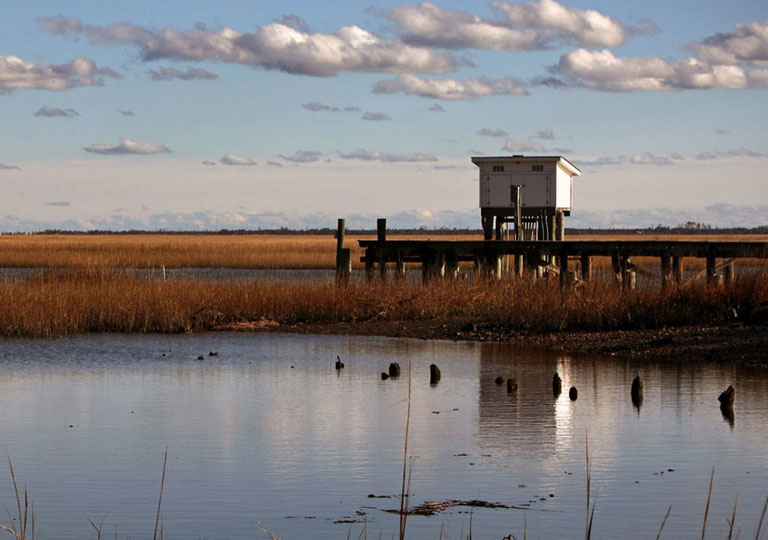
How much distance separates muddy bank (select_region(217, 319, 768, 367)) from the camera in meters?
21.2

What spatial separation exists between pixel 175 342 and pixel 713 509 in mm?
16798

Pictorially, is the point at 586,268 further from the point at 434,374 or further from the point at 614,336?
the point at 434,374

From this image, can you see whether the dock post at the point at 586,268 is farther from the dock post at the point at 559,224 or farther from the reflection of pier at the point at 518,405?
the reflection of pier at the point at 518,405

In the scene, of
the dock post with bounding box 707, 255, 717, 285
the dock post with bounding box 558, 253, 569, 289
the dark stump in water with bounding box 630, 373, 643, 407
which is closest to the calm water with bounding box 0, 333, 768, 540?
the dark stump in water with bounding box 630, 373, 643, 407

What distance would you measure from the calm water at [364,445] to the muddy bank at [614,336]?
1064 mm

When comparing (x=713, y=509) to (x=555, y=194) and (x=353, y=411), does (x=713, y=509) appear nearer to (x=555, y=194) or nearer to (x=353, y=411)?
(x=353, y=411)

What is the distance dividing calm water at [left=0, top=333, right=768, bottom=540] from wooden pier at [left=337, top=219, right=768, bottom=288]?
9177 mm

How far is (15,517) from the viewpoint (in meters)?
9.79

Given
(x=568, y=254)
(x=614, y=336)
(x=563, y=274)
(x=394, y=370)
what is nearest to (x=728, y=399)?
(x=394, y=370)

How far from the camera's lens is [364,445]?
42.7ft

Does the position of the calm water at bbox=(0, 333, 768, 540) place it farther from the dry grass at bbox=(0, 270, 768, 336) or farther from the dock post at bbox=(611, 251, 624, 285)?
the dock post at bbox=(611, 251, 624, 285)

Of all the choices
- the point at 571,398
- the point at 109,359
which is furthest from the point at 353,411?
the point at 109,359

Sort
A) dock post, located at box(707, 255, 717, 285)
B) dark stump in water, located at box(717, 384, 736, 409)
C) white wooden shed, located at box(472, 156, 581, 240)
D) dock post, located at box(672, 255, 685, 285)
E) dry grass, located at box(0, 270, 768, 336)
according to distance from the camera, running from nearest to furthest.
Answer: dark stump in water, located at box(717, 384, 736, 409)
dry grass, located at box(0, 270, 768, 336)
dock post, located at box(707, 255, 717, 285)
dock post, located at box(672, 255, 685, 285)
white wooden shed, located at box(472, 156, 581, 240)

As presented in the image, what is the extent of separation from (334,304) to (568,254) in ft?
24.1
